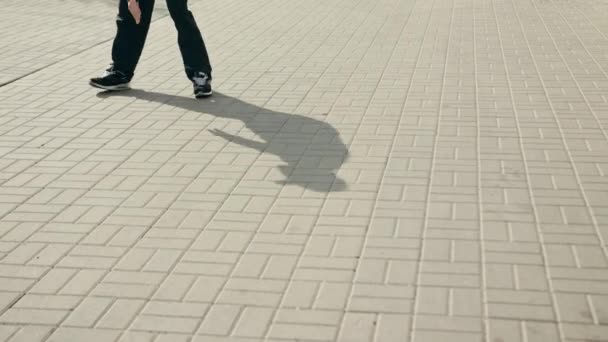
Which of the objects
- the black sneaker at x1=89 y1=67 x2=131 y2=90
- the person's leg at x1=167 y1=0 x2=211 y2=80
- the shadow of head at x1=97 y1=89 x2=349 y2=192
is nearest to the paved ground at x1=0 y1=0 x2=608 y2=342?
the shadow of head at x1=97 y1=89 x2=349 y2=192

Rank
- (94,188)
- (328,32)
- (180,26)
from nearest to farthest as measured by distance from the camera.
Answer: (94,188)
(180,26)
(328,32)

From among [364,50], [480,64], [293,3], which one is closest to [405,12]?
[293,3]

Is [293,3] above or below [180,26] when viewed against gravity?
below

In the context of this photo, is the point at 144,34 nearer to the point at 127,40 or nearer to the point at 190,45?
the point at 127,40

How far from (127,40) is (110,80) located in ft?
1.27

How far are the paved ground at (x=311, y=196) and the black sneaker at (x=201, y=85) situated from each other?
0.19 meters

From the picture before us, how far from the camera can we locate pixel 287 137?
6199 mm

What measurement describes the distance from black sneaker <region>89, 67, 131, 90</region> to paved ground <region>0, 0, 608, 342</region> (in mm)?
127

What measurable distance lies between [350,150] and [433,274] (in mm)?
1951

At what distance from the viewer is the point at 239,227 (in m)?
4.66

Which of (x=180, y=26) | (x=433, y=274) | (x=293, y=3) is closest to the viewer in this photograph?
(x=433, y=274)

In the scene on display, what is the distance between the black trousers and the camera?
291 inches

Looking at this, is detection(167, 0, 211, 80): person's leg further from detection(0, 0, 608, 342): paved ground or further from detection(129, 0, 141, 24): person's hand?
detection(129, 0, 141, 24): person's hand

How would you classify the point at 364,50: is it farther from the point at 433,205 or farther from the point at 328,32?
the point at 433,205
